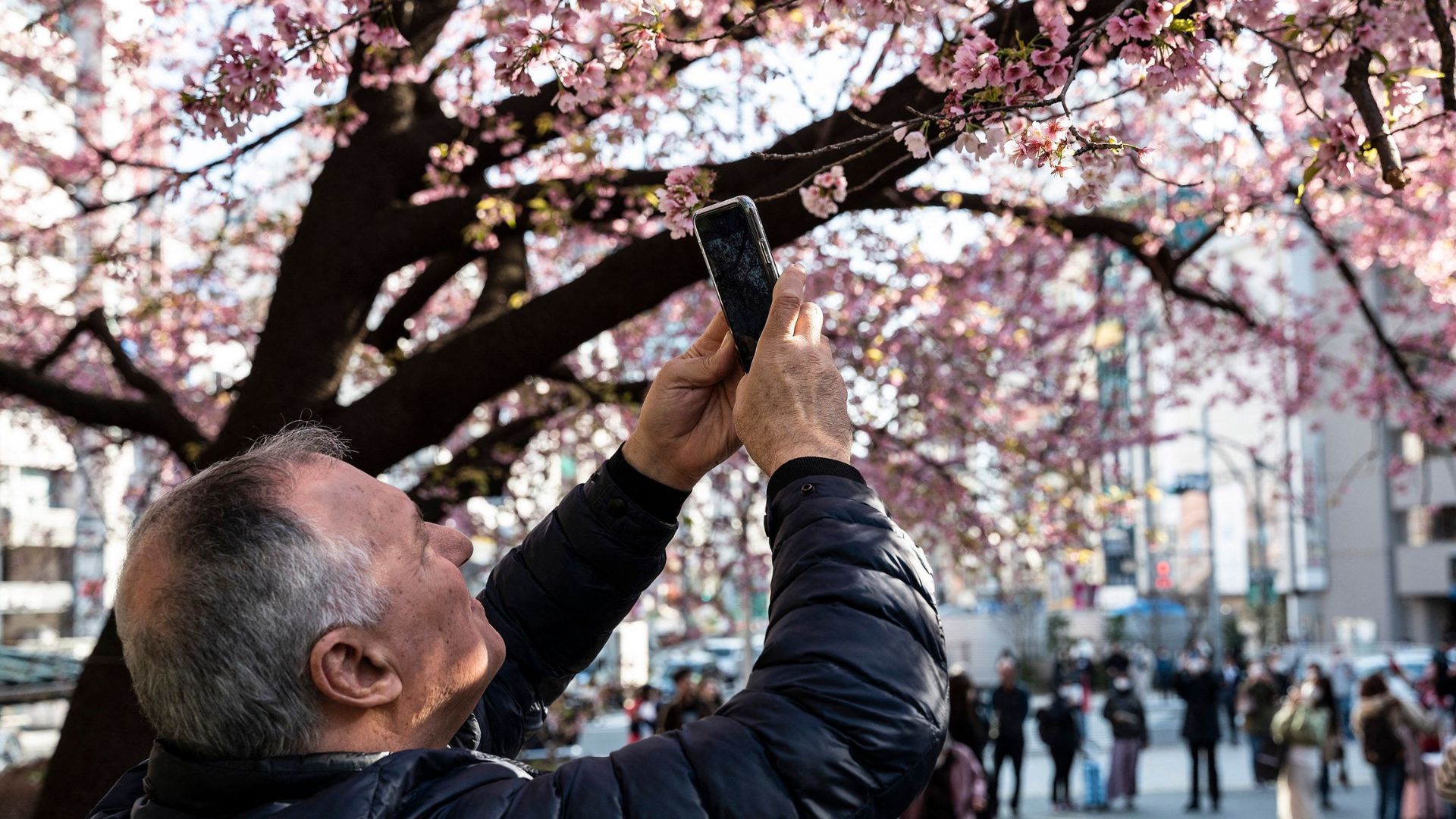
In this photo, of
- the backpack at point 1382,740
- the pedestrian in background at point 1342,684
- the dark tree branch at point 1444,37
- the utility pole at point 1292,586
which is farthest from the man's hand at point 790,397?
the utility pole at point 1292,586

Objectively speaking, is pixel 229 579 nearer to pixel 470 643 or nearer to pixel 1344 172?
pixel 470 643

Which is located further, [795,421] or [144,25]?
[144,25]

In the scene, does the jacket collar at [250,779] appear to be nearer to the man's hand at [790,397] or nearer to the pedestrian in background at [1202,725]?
the man's hand at [790,397]

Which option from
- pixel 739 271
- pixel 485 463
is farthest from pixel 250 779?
pixel 485 463

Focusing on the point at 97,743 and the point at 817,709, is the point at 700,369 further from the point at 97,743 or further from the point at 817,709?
the point at 97,743

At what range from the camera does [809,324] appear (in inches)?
56.1

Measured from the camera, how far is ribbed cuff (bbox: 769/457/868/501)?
1316mm

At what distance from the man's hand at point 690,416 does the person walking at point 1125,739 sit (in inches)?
491

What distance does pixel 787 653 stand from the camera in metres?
1.21

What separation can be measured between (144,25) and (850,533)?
16.3 ft

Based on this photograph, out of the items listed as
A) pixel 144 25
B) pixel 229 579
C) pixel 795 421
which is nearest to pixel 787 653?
pixel 795 421

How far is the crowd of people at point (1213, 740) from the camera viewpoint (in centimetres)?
930

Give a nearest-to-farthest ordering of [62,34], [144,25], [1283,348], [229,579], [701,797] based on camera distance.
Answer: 1. [701,797]
2. [229,579]
3. [144,25]
4. [62,34]
5. [1283,348]

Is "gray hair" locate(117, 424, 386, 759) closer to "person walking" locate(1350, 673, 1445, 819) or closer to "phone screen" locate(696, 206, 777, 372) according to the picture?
"phone screen" locate(696, 206, 777, 372)
